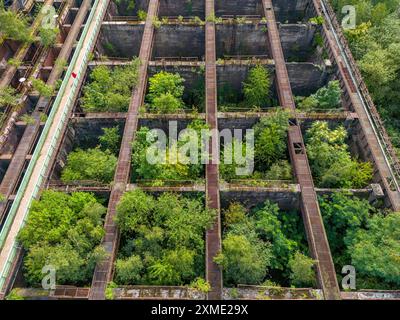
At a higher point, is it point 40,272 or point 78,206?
point 78,206

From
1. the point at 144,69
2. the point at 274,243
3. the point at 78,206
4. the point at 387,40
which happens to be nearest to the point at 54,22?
the point at 144,69

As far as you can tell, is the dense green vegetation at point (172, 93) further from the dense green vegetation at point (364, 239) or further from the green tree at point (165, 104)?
the dense green vegetation at point (364, 239)

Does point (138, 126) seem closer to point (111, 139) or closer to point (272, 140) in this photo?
point (111, 139)

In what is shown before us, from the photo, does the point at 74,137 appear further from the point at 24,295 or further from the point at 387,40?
the point at 387,40

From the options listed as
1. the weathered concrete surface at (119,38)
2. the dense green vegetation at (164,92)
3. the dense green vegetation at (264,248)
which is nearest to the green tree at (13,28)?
the weathered concrete surface at (119,38)

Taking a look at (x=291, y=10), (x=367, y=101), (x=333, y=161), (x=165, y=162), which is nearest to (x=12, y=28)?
(x=165, y=162)

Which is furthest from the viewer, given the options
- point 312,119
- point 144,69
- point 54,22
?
point 54,22
